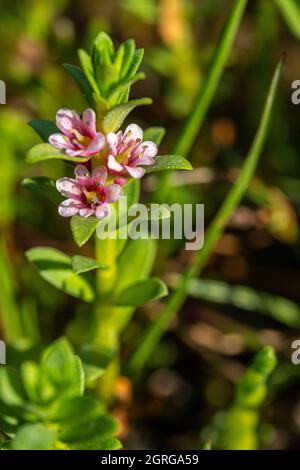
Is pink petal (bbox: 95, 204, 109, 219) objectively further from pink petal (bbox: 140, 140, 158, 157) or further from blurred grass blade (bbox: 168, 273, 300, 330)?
blurred grass blade (bbox: 168, 273, 300, 330)

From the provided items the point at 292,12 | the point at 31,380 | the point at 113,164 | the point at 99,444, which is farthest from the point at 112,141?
the point at 292,12

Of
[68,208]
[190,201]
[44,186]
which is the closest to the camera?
[68,208]

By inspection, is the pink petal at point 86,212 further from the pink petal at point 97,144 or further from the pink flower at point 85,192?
the pink petal at point 97,144

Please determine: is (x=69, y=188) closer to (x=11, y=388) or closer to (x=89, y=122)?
(x=89, y=122)
